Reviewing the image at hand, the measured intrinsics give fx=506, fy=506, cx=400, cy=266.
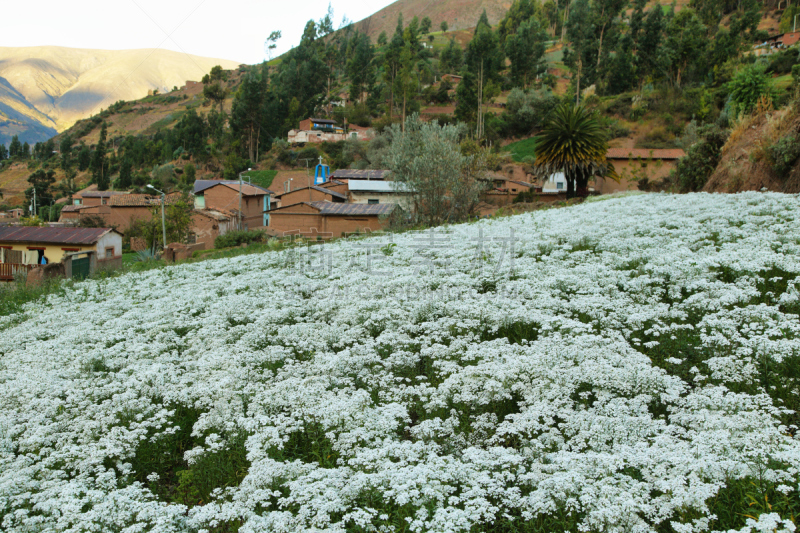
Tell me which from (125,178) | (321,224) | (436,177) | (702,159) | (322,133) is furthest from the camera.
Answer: (125,178)

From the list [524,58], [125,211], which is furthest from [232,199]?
[524,58]

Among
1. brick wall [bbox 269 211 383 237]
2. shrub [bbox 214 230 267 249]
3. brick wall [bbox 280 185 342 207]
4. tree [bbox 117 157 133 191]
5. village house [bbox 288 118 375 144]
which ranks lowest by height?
shrub [bbox 214 230 267 249]

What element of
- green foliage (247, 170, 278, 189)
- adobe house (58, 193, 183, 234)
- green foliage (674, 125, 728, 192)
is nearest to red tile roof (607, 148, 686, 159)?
green foliage (674, 125, 728, 192)

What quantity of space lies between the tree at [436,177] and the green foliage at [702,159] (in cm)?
1058

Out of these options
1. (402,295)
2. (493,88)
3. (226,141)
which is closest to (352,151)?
(493,88)

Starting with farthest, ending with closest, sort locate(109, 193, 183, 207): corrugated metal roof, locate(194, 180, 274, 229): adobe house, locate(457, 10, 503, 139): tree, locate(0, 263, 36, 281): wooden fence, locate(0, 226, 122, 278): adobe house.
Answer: locate(457, 10, 503, 139): tree → locate(109, 193, 183, 207): corrugated metal roof → locate(194, 180, 274, 229): adobe house → locate(0, 226, 122, 278): adobe house → locate(0, 263, 36, 281): wooden fence

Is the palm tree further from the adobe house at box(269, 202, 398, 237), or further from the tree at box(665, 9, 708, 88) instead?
the tree at box(665, 9, 708, 88)

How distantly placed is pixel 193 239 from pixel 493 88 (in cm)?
6005

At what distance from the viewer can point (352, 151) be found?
83562mm

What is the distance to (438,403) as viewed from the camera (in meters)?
5.73

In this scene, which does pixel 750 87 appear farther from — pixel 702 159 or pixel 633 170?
pixel 633 170

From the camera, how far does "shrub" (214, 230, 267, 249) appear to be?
38656 mm

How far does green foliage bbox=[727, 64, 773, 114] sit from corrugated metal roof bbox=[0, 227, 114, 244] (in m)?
41.4

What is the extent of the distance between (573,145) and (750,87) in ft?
30.1
